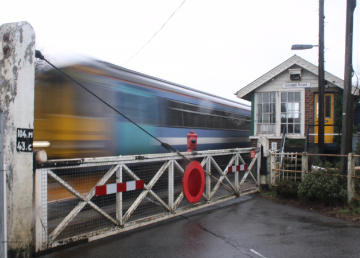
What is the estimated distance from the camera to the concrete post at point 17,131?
416cm

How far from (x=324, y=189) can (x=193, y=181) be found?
3.34 m

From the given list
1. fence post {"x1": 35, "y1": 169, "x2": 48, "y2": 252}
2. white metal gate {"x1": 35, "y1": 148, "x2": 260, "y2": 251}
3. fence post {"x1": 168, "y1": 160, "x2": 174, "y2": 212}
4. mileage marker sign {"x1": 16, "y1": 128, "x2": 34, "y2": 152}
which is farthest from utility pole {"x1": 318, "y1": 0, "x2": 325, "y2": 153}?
mileage marker sign {"x1": 16, "y1": 128, "x2": 34, "y2": 152}

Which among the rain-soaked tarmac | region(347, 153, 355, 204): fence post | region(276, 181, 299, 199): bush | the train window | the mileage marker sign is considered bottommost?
the rain-soaked tarmac

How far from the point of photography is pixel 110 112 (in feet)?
29.2

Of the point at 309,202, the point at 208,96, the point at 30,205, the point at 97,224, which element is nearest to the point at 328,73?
the point at 208,96

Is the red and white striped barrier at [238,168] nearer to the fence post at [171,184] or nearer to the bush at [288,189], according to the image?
the bush at [288,189]

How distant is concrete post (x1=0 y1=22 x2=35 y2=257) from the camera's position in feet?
13.6

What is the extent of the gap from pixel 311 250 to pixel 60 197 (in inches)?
165

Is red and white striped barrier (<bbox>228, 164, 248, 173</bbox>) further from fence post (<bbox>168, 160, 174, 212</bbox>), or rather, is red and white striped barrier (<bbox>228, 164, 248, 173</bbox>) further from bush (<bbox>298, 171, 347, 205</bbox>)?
fence post (<bbox>168, 160, 174, 212</bbox>)

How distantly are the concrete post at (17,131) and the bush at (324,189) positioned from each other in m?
6.31

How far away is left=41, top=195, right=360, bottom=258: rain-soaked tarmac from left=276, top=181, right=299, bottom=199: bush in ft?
3.99

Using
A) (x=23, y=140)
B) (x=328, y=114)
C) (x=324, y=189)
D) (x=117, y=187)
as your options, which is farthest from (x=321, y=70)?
(x=23, y=140)

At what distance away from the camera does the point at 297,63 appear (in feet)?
43.8

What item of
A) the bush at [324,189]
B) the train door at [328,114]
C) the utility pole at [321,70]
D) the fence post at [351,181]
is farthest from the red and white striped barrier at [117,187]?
the train door at [328,114]
